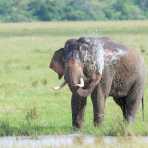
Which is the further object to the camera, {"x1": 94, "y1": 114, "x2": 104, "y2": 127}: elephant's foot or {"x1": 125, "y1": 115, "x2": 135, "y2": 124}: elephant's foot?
{"x1": 125, "y1": 115, "x2": 135, "y2": 124}: elephant's foot

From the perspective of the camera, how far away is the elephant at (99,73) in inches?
455

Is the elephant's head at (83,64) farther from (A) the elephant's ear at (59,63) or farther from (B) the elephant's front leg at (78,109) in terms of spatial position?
(B) the elephant's front leg at (78,109)

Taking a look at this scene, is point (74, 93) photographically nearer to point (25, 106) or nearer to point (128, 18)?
point (25, 106)

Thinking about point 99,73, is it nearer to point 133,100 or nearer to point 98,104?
point 98,104

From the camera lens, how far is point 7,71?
2414 cm

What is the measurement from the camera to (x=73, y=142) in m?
10.5

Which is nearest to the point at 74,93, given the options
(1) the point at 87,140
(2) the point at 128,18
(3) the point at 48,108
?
(1) the point at 87,140

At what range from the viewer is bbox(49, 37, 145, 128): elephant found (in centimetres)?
1155

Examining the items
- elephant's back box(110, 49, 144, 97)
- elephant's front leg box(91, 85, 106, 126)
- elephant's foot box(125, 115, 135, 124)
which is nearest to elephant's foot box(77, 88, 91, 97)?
elephant's front leg box(91, 85, 106, 126)

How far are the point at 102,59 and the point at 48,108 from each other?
3853 mm

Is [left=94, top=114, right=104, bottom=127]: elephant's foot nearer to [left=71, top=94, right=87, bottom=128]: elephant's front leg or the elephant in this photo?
the elephant

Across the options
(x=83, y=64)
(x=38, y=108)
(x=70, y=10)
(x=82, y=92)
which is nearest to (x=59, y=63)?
(x=83, y=64)

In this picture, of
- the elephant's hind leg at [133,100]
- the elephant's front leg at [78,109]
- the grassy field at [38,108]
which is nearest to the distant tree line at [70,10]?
the grassy field at [38,108]

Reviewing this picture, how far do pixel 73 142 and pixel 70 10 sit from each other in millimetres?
90627
